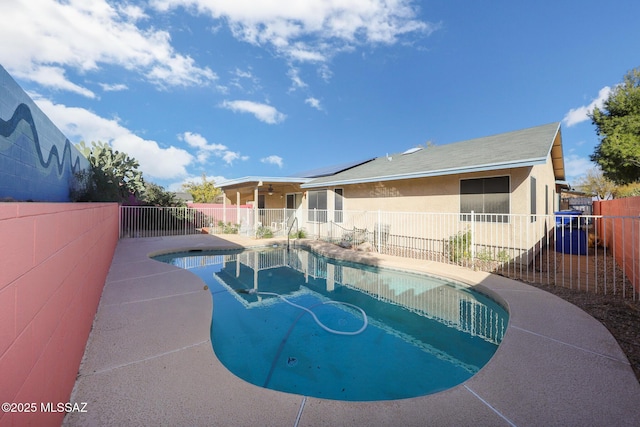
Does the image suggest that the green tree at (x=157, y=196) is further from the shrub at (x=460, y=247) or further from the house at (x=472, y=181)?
the shrub at (x=460, y=247)

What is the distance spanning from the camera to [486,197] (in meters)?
8.30

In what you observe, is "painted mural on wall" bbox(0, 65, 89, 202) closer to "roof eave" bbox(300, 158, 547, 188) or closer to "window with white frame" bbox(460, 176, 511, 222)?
"roof eave" bbox(300, 158, 547, 188)

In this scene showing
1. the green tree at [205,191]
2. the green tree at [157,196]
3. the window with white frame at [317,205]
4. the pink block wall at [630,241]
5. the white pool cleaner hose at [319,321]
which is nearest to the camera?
the white pool cleaner hose at [319,321]

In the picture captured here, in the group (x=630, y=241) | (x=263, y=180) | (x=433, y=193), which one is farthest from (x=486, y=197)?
(x=263, y=180)

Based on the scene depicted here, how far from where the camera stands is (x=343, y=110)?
28375mm

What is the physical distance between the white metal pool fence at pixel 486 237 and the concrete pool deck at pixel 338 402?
2.77 meters

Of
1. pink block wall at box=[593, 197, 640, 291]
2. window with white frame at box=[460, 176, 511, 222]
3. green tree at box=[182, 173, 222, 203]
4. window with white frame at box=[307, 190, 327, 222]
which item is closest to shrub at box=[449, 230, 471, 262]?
window with white frame at box=[460, 176, 511, 222]

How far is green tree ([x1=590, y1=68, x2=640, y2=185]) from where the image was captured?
12617mm

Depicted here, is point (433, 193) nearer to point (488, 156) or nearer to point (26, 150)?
point (488, 156)

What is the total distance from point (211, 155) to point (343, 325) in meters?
47.5

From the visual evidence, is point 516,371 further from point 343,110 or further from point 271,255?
point 343,110

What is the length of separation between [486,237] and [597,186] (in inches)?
1268

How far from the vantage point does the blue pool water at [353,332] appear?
3195 mm

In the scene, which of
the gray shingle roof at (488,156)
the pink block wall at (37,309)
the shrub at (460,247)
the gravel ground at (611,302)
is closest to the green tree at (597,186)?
the gray shingle roof at (488,156)
